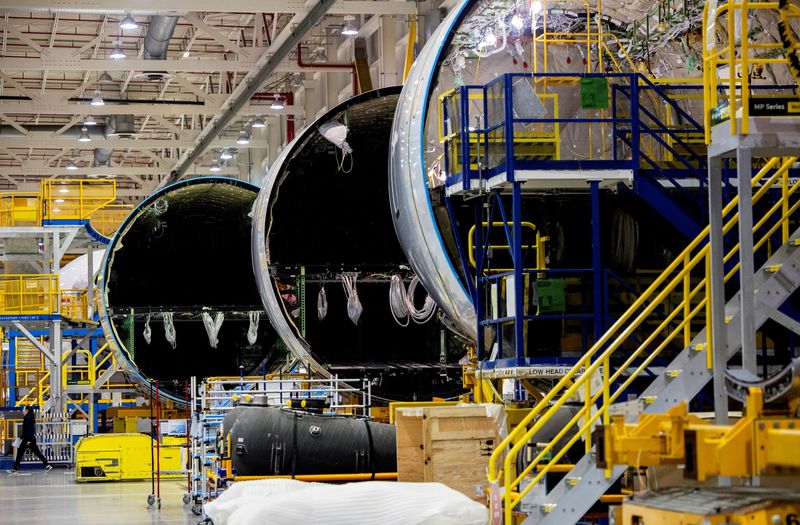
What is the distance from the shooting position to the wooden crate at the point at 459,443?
11250 millimetres

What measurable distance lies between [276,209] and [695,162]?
7.89m

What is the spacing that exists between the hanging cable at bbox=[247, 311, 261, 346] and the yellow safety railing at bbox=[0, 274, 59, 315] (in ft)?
26.4

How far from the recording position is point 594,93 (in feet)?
37.4

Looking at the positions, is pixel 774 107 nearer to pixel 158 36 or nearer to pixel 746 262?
pixel 746 262

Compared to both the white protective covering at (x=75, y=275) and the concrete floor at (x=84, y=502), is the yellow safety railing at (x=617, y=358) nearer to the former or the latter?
the concrete floor at (x=84, y=502)

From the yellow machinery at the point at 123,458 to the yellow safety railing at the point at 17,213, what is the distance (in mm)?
8281

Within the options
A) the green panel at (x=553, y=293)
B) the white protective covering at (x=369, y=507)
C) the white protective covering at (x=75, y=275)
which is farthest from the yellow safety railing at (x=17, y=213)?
the white protective covering at (x=369, y=507)

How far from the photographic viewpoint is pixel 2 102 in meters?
35.1

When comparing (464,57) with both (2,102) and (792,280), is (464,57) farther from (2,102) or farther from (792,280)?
(2,102)

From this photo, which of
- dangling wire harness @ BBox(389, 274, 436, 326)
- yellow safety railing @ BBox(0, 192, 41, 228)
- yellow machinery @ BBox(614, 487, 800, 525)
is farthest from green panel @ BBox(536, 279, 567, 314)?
yellow safety railing @ BBox(0, 192, 41, 228)

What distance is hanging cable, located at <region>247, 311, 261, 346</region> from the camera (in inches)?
906

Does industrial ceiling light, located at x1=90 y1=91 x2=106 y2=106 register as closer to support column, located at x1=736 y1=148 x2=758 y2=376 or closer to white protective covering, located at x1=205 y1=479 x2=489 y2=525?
white protective covering, located at x1=205 y1=479 x2=489 y2=525

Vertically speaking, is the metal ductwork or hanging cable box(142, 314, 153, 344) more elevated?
the metal ductwork

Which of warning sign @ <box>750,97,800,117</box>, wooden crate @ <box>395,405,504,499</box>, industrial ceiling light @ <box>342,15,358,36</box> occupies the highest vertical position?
industrial ceiling light @ <box>342,15,358,36</box>
